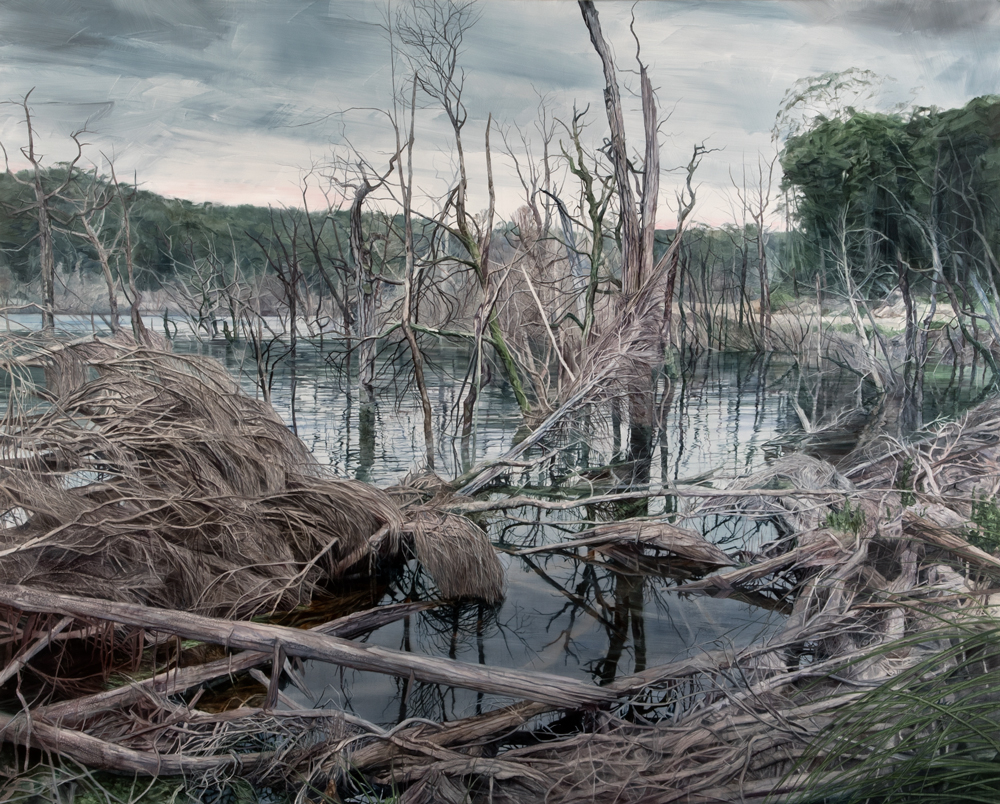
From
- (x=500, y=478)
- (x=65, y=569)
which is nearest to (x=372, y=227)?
(x=500, y=478)

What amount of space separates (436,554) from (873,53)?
101 inches

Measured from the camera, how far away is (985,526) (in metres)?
2.60

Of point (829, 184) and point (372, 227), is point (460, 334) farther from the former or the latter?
point (829, 184)

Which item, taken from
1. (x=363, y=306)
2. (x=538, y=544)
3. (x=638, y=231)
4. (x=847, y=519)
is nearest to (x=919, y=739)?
(x=847, y=519)

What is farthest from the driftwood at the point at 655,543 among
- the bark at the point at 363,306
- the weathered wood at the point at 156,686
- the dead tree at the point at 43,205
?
the dead tree at the point at 43,205

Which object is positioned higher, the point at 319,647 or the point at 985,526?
the point at 985,526

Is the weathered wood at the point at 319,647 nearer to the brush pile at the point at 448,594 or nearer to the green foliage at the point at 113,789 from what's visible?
the brush pile at the point at 448,594

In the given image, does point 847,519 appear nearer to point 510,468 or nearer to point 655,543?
point 655,543

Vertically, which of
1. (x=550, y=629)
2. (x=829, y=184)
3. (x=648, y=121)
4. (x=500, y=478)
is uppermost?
(x=648, y=121)

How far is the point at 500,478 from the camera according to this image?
2949 millimetres

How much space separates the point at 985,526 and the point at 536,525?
1644 millimetres

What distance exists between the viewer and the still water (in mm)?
2471

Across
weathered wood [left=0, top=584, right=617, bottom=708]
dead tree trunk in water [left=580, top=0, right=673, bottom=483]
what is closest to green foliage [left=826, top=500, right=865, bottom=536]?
dead tree trunk in water [left=580, top=0, right=673, bottom=483]

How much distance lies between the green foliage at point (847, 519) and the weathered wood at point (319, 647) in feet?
3.87
